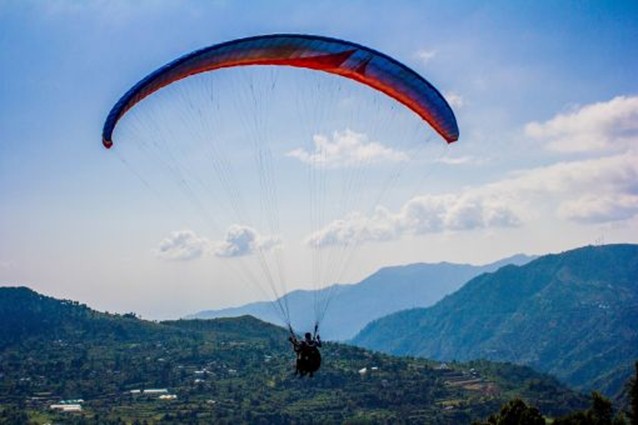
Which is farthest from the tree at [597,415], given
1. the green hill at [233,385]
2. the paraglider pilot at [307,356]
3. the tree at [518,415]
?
the green hill at [233,385]

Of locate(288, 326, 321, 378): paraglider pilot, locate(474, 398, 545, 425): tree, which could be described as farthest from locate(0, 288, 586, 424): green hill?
locate(288, 326, 321, 378): paraglider pilot

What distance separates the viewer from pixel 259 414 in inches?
4769

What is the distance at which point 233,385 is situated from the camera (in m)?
148

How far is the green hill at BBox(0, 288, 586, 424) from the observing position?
123 metres

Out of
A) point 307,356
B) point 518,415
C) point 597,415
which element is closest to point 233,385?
point 518,415

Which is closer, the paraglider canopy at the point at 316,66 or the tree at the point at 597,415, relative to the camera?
the paraglider canopy at the point at 316,66

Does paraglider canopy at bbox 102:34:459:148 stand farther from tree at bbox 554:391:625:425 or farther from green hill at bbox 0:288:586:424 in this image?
green hill at bbox 0:288:586:424

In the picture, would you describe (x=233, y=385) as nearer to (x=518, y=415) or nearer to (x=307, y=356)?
(x=518, y=415)

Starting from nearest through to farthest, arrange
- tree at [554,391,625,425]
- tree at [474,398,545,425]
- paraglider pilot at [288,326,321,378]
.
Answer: paraglider pilot at [288,326,321,378], tree at [474,398,545,425], tree at [554,391,625,425]

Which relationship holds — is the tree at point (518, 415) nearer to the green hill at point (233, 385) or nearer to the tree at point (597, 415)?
the tree at point (597, 415)

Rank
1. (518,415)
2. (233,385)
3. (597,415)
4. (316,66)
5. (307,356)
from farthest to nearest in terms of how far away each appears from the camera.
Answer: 1. (233,385)
2. (597,415)
3. (518,415)
4. (316,66)
5. (307,356)

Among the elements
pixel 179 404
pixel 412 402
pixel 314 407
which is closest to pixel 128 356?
pixel 179 404

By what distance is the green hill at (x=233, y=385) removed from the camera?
123m

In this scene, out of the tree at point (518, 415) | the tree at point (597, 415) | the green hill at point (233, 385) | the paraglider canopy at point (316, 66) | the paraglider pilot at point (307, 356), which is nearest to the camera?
the paraglider canopy at point (316, 66)
